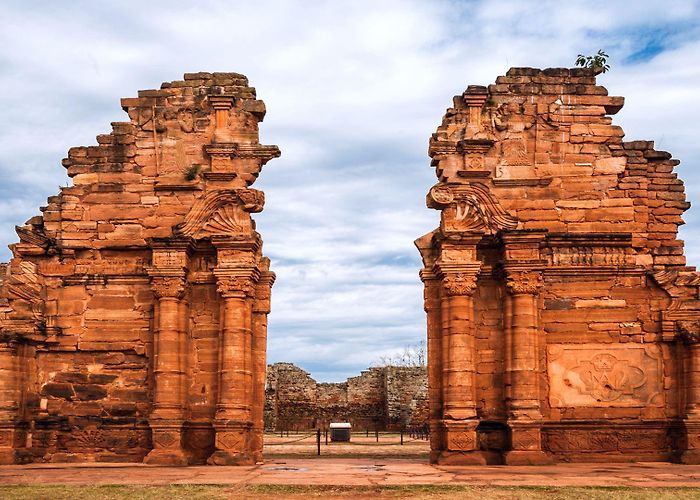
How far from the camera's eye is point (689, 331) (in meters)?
16.9

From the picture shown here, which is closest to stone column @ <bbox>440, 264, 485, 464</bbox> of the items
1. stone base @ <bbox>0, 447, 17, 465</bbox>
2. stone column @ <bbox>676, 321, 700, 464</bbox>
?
stone column @ <bbox>676, 321, 700, 464</bbox>

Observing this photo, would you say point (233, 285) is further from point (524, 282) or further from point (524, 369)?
point (524, 369)

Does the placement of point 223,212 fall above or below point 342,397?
above

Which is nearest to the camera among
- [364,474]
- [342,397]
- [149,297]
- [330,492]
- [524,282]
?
[330,492]

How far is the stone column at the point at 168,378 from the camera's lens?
1656 cm

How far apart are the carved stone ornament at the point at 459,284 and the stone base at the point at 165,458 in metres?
5.73

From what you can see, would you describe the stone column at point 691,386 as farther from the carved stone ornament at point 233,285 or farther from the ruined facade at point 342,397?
the ruined facade at point 342,397

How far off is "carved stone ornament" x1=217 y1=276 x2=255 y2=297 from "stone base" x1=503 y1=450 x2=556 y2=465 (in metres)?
5.67

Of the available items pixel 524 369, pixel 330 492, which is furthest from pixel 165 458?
pixel 524 369

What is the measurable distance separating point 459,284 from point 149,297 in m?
5.96

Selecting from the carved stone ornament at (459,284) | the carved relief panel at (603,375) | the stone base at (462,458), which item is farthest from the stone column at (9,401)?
the carved relief panel at (603,375)

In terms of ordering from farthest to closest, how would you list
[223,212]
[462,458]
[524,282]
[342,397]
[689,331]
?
1. [342,397]
2. [223,212]
3. [524,282]
4. [689,331]
5. [462,458]

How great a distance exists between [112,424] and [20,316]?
8.85ft

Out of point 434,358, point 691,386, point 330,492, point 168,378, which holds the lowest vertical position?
point 330,492
